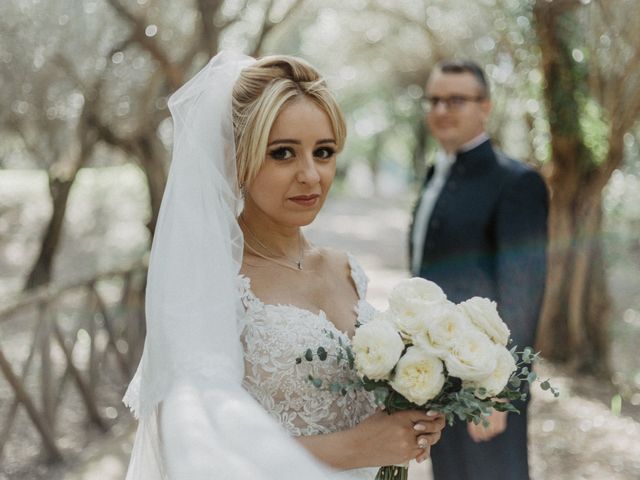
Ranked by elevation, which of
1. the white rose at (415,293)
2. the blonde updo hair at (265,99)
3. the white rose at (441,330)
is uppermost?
the blonde updo hair at (265,99)

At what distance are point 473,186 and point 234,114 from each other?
6.32 feet

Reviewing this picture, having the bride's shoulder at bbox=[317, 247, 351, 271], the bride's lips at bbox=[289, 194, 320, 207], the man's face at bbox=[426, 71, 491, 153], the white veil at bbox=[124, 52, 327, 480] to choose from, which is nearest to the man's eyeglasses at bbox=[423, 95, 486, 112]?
the man's face at bbox=[426, 71, 491, 153]

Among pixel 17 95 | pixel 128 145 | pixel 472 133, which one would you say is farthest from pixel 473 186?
pixel 17 95

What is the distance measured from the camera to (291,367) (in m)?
2.10

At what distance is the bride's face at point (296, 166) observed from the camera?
2.09m

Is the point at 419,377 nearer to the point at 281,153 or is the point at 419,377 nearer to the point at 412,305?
the point at 412,305

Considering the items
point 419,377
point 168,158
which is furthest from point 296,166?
point 168,158

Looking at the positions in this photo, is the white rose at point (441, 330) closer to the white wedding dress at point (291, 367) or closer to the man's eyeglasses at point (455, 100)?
the white wedding dress at point (291, 367)

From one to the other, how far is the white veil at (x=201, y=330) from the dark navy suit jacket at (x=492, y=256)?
68.4 inches

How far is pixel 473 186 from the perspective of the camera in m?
3.77

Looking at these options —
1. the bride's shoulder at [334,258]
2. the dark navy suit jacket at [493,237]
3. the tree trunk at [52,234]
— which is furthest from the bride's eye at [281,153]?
the tree trunk at [52,234]

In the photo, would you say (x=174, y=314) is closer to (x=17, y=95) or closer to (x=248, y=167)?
(x=248, y=167)

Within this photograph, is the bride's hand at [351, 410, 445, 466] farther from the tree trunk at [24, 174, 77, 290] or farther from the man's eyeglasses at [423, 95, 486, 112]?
the tree trunk at [24, 174, 77, 290]

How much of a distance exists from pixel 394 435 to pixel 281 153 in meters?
0.88
